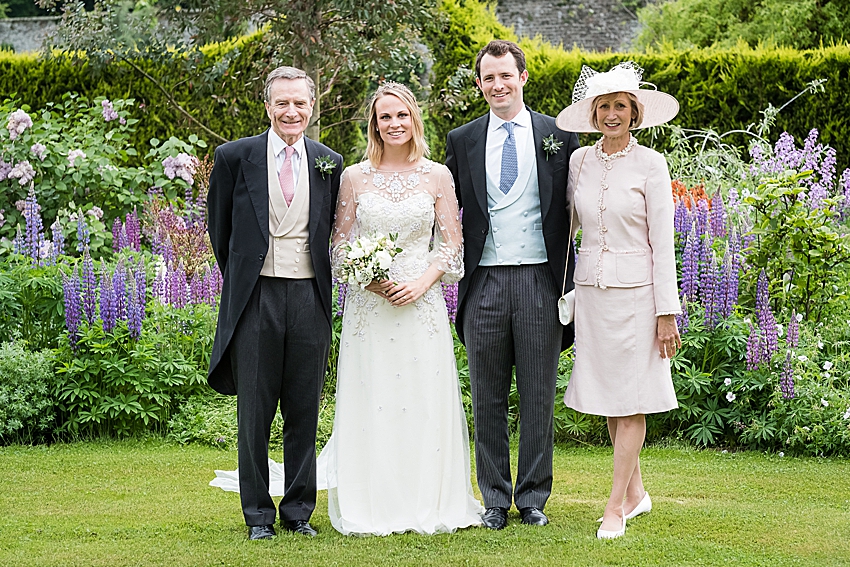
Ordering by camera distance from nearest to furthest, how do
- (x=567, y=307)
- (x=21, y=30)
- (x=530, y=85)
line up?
(x=567, y=307)
(x=530, y=85)
(x=21, y=30)

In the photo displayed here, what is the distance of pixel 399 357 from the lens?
411 centimetres

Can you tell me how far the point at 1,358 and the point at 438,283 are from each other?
2979 mm

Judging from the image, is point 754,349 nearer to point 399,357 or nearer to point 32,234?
point 399,357

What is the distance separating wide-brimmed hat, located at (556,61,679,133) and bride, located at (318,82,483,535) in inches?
23.7

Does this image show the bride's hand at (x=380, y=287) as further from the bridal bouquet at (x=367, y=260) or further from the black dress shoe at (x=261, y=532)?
the black dress shoe at (x=261, y=532)

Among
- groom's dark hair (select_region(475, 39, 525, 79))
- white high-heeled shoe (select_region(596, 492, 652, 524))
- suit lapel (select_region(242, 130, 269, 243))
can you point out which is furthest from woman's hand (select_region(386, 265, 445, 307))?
white high-heeled shoe (select_region(596, 492, 652, 524))

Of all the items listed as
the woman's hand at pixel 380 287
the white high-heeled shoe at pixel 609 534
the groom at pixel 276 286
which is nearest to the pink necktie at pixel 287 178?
the groom at pixel 276 286

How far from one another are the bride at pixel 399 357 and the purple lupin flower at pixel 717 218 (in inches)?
107

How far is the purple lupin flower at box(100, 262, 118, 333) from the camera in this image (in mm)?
5711

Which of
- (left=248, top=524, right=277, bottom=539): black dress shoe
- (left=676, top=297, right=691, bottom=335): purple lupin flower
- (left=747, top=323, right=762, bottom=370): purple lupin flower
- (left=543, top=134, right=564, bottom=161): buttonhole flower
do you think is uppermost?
(left=543, top=134, right=564, bottom=161): buttonhole flower

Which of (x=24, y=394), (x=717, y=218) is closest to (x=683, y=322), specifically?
(x=717, y=218)

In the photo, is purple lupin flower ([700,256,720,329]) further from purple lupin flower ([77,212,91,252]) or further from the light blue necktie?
purple lupin flower ([77,212,91,252])

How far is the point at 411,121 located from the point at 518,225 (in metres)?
0.63

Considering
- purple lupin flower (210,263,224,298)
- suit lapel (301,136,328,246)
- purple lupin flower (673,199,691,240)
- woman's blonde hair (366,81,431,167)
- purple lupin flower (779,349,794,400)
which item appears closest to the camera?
suit lapel (301,136,328,246)
